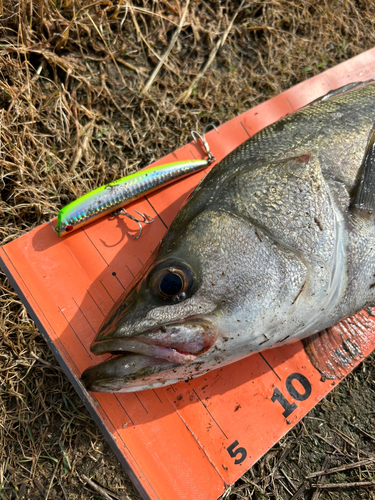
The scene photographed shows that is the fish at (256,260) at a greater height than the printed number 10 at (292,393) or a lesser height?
greater

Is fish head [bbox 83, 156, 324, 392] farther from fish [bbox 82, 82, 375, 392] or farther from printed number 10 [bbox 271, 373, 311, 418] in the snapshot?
printed number 10 [bbox 271, 373, 311, 418]

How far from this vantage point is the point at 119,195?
2.46 meters

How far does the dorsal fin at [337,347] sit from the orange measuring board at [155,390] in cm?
5

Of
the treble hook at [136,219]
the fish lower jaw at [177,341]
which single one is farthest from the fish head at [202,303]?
the treble hook at [136,219]

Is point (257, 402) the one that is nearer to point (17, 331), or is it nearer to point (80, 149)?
point (17, 331)

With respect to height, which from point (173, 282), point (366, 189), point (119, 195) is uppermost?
point (119, 195)

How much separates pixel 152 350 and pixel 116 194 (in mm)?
1298

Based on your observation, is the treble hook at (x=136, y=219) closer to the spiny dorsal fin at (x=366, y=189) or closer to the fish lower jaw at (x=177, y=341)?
the fish lower jaw at (x=177, y=341)

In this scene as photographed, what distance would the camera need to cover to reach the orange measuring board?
2168 millimetres

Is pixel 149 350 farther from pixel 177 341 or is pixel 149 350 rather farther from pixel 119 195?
pixel 119 195

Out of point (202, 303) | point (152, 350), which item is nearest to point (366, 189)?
point (202, 303)

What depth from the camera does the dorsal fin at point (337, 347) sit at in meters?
2.46

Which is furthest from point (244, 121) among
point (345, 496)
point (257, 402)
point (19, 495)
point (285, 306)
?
point (19, 495)

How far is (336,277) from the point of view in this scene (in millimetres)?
1877
